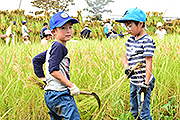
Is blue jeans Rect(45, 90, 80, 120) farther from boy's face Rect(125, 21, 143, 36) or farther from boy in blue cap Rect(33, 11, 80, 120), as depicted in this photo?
boy's face Rect(125, 21, 143, 36)

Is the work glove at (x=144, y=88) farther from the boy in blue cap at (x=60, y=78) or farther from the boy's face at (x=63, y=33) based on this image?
the boy's face at (x=63, y=33)

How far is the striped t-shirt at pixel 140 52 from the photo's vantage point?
155 centimetres

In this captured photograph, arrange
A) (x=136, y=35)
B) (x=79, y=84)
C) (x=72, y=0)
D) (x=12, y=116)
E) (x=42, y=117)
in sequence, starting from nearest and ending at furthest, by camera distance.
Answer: (x=136, y=35)
(x=12, y=116)
(x=42, y=117)
(x=79, y=84)
(x=72, y=0)

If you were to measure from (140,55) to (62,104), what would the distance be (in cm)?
74

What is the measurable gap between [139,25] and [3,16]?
765 cm

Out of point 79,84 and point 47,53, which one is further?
point 79,84

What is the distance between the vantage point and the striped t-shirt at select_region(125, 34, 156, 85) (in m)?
1.55

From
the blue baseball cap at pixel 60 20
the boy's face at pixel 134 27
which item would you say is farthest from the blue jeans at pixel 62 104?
the boy's face at pixel 134 27

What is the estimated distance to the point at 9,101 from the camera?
2062 mm

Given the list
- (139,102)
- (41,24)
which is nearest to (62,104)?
(139,102)

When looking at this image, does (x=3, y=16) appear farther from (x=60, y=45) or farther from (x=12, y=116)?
(x=60, y=45)

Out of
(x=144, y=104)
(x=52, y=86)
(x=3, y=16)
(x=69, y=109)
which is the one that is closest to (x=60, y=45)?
(x=52, y=86)

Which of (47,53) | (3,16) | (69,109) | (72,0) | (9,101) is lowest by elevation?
(9,101)

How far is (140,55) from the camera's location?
1.62 m
